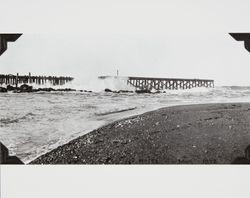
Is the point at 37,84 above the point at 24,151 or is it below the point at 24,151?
above

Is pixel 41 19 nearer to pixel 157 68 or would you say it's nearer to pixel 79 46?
pixel 79 46

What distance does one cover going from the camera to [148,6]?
2.15m

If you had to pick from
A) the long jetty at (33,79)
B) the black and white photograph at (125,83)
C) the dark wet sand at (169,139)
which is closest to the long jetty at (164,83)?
the black and white photograph at (125,83)

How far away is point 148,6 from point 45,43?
30.8 inches

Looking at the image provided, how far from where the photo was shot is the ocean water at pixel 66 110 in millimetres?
2145

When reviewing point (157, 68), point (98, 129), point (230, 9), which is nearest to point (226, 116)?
point (157, 68)

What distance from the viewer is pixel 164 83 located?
2.25m

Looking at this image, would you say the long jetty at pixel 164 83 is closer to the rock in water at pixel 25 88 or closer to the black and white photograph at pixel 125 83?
the black and white photograph at pixel 125 83

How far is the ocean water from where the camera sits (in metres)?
2.14

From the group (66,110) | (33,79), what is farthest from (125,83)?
(33,79)

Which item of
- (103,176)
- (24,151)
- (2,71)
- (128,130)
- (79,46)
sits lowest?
(103,176)

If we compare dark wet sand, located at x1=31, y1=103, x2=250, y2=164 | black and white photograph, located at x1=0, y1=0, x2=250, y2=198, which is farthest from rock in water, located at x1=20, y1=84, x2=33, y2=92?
dark wet sand, located at x1=31, y1=103, x2=250, y2=164

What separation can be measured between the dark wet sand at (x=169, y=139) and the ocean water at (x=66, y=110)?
0.06m

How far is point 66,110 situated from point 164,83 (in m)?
0.73
